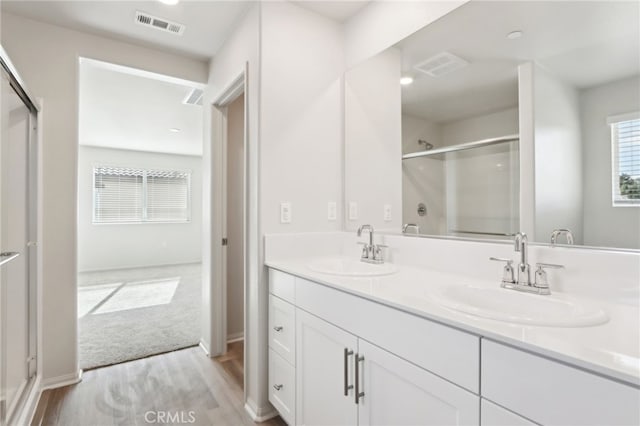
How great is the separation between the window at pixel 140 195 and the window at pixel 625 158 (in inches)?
293

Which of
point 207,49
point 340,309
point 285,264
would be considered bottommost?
point 340,309

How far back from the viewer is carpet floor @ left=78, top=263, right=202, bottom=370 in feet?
8.90

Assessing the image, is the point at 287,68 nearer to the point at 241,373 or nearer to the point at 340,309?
the point at 340,309

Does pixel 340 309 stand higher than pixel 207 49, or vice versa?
pixel 207 49

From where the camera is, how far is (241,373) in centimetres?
236

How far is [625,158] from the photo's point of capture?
102 centimetres

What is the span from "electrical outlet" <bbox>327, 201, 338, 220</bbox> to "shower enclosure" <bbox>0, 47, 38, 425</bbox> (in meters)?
1.63

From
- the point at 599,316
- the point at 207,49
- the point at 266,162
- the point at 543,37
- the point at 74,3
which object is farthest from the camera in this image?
the point at 207,49

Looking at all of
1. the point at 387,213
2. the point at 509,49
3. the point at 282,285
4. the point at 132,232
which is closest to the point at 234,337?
the point at 282,285

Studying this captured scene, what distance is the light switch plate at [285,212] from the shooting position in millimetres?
1906

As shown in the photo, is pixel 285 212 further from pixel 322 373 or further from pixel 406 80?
pixel 406 80

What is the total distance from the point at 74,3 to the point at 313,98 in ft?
5.16

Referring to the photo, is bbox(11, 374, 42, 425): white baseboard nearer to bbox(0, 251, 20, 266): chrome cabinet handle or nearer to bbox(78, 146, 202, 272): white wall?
bbox(0, 251, 20, 266): chrome cabinet handle

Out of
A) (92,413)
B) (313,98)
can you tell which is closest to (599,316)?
(313,98)
